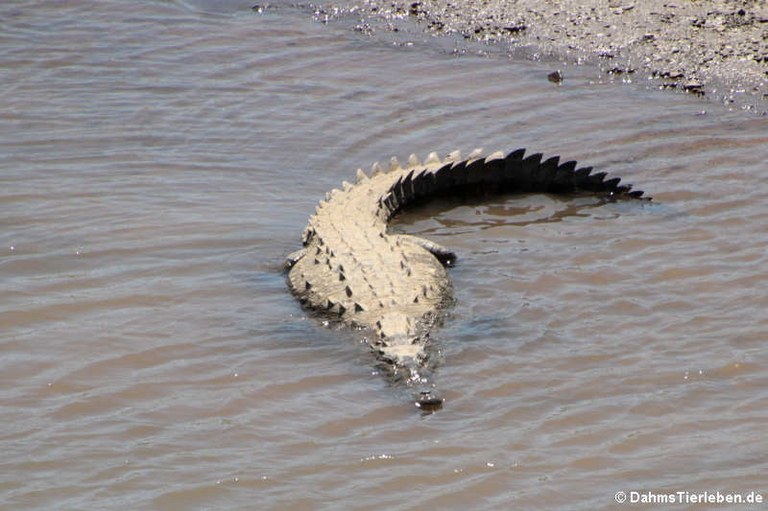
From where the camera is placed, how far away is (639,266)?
6.27 metres

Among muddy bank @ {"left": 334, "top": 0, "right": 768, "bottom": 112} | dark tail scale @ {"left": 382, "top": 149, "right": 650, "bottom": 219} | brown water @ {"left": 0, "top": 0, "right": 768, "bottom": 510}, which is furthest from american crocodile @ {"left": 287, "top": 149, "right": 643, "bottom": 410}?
muddy bank @ {"left": 334, "top": 0, "right": 768, "bottom": 112}

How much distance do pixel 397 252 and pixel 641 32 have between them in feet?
13.5

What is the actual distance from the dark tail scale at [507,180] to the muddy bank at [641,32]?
1.76 metres

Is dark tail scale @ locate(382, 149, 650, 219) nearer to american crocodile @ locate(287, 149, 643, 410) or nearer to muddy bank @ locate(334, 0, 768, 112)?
american crocodile @ locate(287, 149, 643, 410)

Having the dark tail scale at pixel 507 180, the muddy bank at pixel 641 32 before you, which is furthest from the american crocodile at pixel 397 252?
the muddy bank at pixel 641 32

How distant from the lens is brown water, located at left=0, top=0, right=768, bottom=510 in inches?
175

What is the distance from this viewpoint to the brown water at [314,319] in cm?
444

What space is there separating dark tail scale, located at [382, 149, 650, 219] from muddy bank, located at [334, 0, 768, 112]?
69.3 inches

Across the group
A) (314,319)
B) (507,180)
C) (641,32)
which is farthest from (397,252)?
(641,32)

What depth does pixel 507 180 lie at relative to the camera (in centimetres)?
735

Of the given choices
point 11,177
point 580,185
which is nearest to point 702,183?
point 580,185

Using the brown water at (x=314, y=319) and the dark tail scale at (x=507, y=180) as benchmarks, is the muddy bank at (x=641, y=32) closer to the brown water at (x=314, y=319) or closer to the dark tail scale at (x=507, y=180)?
the brown water at (x=314, y=319)

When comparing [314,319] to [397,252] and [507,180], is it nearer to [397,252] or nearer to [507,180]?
[397,252]

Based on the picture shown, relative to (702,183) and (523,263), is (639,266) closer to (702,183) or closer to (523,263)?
(523,263)
